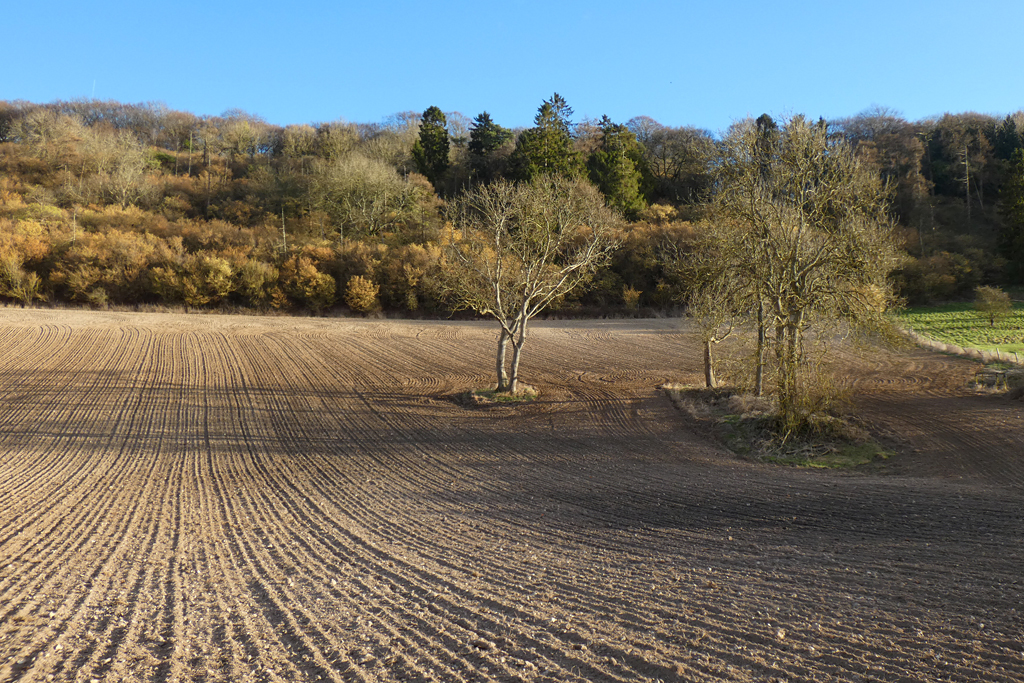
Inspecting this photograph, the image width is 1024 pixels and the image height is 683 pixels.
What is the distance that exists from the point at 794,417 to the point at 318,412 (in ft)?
50.0

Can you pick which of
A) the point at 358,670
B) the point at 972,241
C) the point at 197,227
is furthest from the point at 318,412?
the point at 972,241

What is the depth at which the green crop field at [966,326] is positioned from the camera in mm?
33594

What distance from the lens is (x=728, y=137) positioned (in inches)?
641

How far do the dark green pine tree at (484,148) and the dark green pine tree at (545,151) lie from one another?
665 cm

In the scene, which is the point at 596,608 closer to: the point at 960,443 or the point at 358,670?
the point at 358,670

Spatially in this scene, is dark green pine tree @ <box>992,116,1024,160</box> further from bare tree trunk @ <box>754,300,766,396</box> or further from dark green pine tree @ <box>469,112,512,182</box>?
bare tree trunk @ <box>754,300,766,396</box>

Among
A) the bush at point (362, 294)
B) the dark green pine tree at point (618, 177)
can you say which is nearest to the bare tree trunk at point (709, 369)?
the bush at point (362, 294)

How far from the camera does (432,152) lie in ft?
222

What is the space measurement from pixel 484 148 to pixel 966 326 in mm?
50213

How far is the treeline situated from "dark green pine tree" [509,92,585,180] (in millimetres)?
213

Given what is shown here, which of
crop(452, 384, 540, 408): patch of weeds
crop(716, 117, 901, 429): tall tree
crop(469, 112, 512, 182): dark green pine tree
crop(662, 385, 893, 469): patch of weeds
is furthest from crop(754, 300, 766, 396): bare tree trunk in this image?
crop(469, 112, 512, 182): dark green pine tree

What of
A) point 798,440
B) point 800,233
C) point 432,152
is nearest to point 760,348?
point 798,440

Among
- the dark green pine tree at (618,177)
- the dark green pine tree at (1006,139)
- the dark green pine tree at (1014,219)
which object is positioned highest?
the dark green pine tree at (1006,139)

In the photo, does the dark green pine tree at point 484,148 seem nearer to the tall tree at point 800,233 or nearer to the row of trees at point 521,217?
the row of trees at point 521,217
